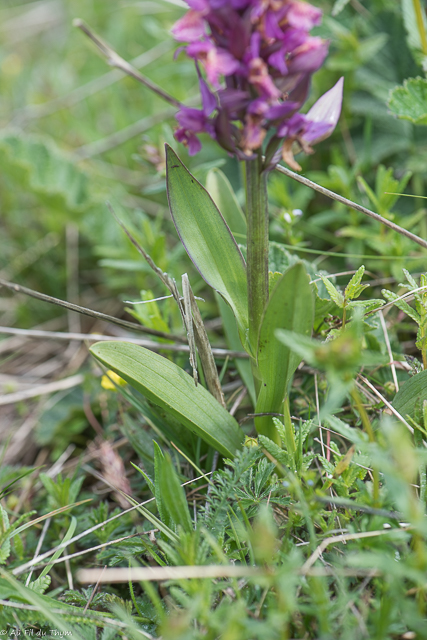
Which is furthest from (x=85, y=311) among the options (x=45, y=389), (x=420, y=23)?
(x=420, y=23)

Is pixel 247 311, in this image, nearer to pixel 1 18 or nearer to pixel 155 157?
pixel 155 157

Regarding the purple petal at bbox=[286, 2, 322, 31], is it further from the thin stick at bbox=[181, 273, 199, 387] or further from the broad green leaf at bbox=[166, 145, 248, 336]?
the thin stick at bbox=[181, 273, 199, 387]

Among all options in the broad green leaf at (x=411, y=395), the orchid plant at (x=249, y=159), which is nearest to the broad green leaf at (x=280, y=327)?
the orchid plant at (x=249, y=159)

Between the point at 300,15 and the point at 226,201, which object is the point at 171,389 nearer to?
the point at 226,201

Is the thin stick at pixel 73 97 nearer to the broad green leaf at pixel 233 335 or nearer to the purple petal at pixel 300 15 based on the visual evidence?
the broad green leaf at pixel 233 335

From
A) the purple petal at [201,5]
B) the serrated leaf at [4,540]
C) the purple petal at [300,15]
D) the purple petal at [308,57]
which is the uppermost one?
the purple petal at [201,5]

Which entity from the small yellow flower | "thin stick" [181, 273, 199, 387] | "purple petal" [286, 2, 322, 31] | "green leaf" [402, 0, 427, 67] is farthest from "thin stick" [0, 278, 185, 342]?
"green leaf" [402, 0, 427, 67]
